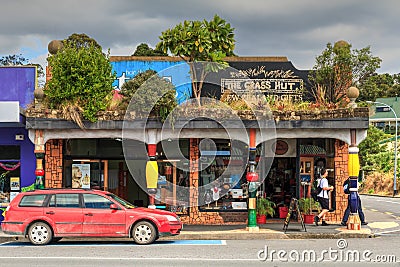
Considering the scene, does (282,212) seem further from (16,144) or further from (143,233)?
(16,144)

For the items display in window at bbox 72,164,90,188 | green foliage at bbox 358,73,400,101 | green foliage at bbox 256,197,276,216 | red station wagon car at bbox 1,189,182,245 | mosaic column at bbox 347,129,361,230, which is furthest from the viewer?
green foliage at bbox 358,73,400,101

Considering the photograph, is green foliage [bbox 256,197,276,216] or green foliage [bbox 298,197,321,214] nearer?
green foliage [bbox 298,197,321,214]

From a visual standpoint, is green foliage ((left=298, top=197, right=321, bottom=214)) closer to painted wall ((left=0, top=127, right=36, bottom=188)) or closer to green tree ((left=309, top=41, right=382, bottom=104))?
green tree ((left=309, top=41, right=382, bottom=104))

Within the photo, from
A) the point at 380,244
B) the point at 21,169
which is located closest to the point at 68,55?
the point at 21,169

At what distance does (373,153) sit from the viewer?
187 feet

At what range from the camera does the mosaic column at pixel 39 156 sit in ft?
62.3

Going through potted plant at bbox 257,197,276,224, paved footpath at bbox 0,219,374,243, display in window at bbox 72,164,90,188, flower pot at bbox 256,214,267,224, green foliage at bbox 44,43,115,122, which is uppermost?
green foliage at bbox 44,43,115,122

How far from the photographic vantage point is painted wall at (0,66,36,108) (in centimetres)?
2111

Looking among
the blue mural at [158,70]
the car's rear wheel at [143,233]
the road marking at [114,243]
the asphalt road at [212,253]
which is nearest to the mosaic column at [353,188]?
the asphalt road at [212,253]

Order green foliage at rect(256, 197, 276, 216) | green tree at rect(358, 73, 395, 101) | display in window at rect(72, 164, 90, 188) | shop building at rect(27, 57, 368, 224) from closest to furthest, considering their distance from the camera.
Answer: shop building at rect(27, 57, 368, 224) < green foliage at rect(256, 197, 276, 216) < display in window at rect(72, 164, 90, 188) < green tree at rect(358, 73, 395, 101)

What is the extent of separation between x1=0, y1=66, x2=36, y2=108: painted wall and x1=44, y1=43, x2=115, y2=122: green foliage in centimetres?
179

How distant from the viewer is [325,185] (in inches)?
773

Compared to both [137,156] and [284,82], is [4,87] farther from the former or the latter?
[284,82]

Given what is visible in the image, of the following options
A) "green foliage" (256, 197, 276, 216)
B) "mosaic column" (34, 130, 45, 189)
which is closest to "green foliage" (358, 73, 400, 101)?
"green foliage" (256, 197, 276, 216)
